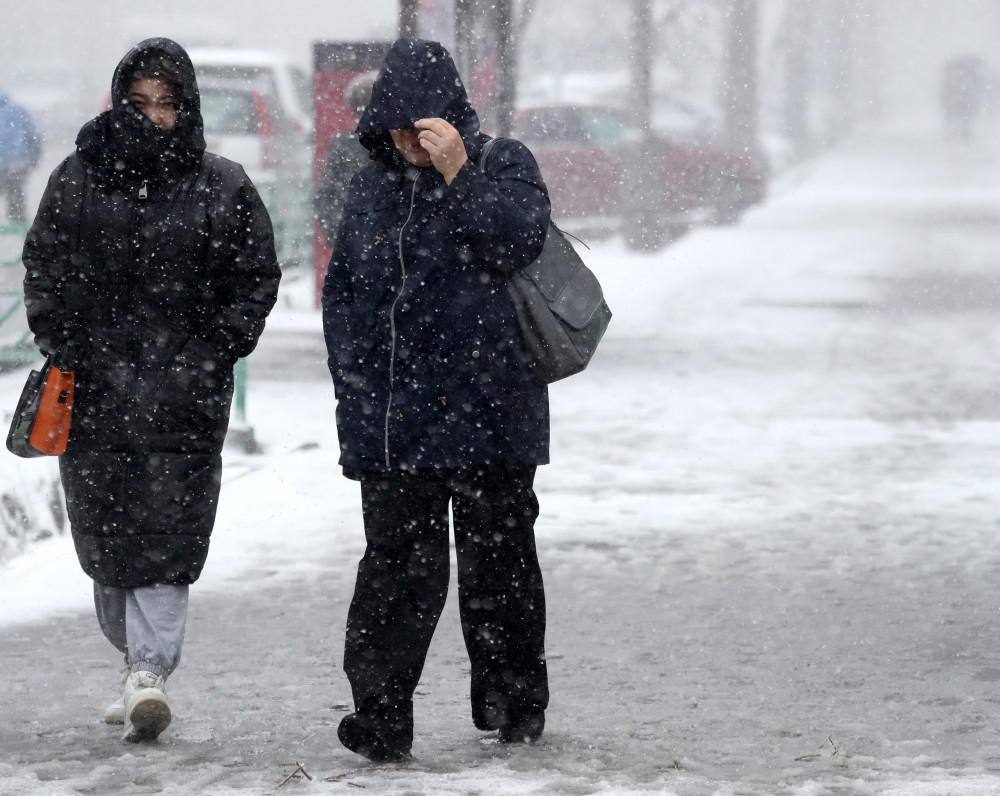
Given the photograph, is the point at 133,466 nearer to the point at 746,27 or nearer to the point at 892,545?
the point at 892,545

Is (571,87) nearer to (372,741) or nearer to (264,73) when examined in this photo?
(264,73)

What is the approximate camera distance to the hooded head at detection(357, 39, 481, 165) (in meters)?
3.77

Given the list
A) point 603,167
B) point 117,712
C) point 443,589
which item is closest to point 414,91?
point 443,589

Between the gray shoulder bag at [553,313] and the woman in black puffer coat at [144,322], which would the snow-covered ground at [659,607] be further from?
the gray shoulder bag at [553,313]

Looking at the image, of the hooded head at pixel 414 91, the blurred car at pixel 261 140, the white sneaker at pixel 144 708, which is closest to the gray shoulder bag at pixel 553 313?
the hooded head at pixel 414 91

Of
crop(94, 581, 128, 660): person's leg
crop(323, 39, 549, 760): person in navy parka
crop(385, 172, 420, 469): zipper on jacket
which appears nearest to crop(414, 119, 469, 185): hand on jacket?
crop(323, 39, 549, 760): person in navy parka

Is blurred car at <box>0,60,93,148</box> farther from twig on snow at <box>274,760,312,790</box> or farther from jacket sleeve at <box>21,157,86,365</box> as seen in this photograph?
twig on snow at <box>274,760,312,790</box>

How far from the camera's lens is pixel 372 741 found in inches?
155

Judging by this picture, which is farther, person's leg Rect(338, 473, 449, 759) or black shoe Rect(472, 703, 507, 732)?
black shoe Rect(472, 703, 507, 732)

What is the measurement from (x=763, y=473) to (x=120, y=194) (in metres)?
4.58

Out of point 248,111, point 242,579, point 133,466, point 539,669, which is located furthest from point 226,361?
point 248,111

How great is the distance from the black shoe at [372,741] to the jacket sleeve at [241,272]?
0.96 m

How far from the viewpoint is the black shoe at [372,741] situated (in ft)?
12.9

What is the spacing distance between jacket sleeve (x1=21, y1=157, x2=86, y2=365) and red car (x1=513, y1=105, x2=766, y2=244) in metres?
16.0
